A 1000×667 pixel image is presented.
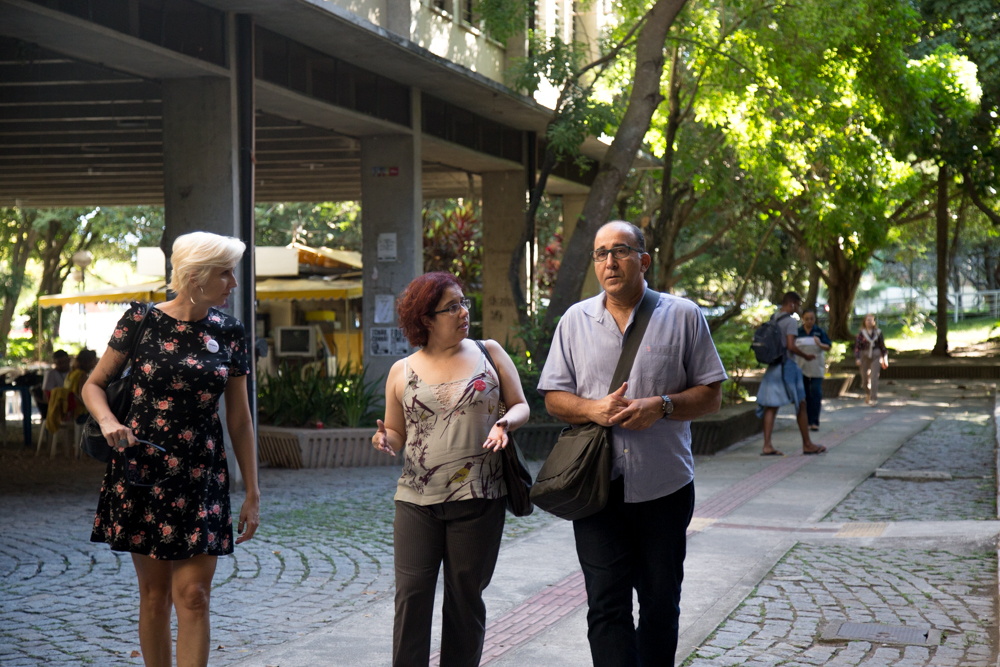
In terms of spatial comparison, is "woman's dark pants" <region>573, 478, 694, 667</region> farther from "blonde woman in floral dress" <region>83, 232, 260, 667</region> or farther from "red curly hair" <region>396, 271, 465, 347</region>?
"blonde woman in floral dress" <region>83, 232, 260, 667</region>

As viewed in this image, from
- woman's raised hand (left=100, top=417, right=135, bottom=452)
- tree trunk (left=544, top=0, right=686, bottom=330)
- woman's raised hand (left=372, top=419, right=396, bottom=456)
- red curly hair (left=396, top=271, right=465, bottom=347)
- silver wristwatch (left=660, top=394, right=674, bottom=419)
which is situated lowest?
woman's raised hand (left=372, top=419, right=396, bottom=456)

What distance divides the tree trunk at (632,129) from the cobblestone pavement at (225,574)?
3.92 m

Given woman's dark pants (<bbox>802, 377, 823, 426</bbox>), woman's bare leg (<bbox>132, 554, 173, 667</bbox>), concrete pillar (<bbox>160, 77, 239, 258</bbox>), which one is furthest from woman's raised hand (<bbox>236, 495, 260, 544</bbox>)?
woman's dark pants (<bbox>802, 377, 823, 426</bbox>)

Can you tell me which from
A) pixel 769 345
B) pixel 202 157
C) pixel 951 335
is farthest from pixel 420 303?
pixel 951 335

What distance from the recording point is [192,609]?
3.82m

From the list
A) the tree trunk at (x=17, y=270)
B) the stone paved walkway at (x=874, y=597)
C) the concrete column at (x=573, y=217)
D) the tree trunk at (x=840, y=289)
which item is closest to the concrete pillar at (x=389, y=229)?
the stone paved walkway at (x=874, y=597)

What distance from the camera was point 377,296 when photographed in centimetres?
1420

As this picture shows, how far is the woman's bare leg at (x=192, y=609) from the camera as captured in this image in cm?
382

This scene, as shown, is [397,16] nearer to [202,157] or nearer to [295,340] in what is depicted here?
[202,157]

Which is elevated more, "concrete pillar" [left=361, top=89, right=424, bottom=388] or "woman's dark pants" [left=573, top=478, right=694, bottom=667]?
"concrete pillar" [left=361, top=89, right=424, bottom=388]

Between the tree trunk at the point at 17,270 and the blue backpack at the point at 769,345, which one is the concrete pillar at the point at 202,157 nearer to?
the blue backpack at the point at 769,345

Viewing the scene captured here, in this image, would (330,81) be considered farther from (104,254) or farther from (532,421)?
(104,254)

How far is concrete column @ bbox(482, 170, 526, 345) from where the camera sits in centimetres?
1819

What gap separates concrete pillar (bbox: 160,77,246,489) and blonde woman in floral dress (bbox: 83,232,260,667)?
20.9 feet
